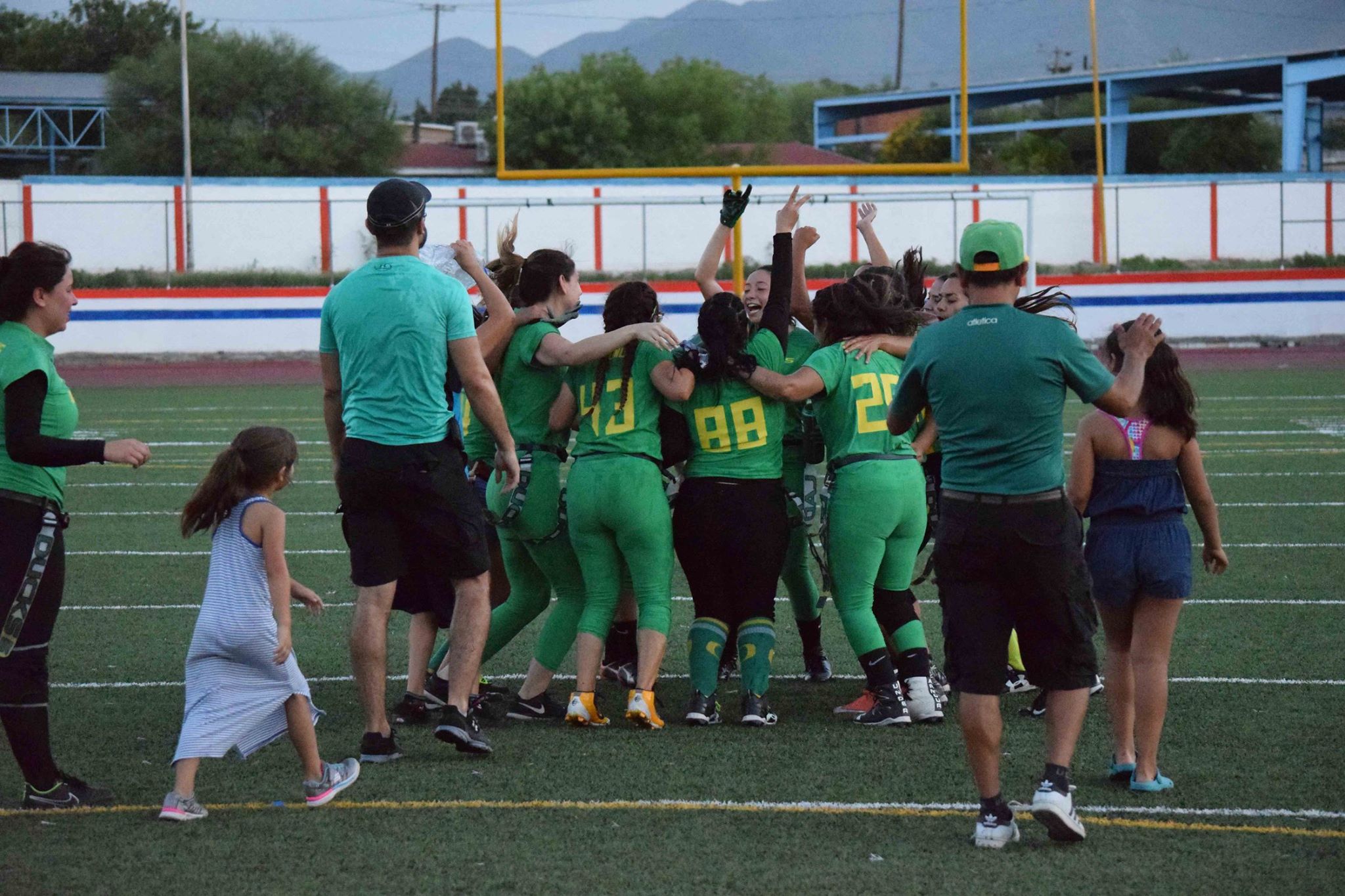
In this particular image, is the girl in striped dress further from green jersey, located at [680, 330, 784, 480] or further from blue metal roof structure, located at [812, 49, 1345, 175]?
blue metal roof structure, located at [812, 49, 1345, 175]

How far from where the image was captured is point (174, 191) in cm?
4147

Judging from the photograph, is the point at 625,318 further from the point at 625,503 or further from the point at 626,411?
the point at 625,503

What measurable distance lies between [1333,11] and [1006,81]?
2061cm

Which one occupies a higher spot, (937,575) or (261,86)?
(261,86)

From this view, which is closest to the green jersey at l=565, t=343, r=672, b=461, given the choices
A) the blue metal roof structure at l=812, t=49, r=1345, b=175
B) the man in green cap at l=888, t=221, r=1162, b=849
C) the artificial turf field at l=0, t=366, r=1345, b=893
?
the artificial turf field at l=0, t=366, r=1345, b=893

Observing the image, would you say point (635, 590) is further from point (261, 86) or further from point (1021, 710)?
point (261, 86)

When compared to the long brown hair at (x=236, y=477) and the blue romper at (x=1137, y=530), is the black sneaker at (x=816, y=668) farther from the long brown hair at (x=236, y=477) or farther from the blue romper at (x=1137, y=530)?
the long brown hair at (x=236, y=477)

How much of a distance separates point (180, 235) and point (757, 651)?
3286 cm

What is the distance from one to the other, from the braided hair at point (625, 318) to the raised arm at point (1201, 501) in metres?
2.06

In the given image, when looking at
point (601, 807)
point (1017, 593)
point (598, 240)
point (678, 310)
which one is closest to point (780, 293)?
point (1017, 593)

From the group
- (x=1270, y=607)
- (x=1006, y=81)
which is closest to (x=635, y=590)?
(x=1270, y=607)

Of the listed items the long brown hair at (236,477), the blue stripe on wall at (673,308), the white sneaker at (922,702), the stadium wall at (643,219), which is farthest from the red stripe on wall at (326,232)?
the long brown hair at (236,477)

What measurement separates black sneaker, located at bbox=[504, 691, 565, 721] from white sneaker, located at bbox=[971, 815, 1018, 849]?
2136 mm

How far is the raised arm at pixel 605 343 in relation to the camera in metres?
5.55
